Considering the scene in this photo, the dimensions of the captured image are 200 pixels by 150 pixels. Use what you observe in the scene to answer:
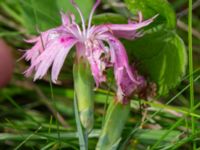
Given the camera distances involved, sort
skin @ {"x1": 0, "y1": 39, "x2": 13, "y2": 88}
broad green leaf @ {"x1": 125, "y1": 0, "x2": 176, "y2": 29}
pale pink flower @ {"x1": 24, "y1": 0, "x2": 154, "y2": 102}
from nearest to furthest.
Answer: pale pink flower @ {"x1": 24, "y1": 0, "x2": 154, "y2": 102}
broad green leaf @ {"x1": 125, "y1": 0, "x2": 176, "y2": 29}
skin @ {"x1": 0, "y1": 39, "x2": 13, "y2": 88}

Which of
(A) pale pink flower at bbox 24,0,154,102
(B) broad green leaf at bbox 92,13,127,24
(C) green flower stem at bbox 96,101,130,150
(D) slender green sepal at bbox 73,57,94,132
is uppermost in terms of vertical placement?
(B) broad green leaf at bbox 92,13,127,24

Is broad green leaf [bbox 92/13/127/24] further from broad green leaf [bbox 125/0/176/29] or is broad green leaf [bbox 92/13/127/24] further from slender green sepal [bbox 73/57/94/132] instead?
slender green sepal [bbox 73/57/94/132]

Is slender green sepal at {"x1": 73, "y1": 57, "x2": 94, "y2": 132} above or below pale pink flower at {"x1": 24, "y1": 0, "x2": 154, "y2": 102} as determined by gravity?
below

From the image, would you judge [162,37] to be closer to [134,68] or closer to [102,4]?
[134,68]

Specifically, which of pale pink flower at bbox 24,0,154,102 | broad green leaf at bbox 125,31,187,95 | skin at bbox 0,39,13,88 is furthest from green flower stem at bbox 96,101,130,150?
skin at bbox 0,39,13,88

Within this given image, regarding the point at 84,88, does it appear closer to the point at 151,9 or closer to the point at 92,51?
the point at 92,51

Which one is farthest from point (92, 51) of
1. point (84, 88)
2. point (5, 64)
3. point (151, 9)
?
point (5, 64)
